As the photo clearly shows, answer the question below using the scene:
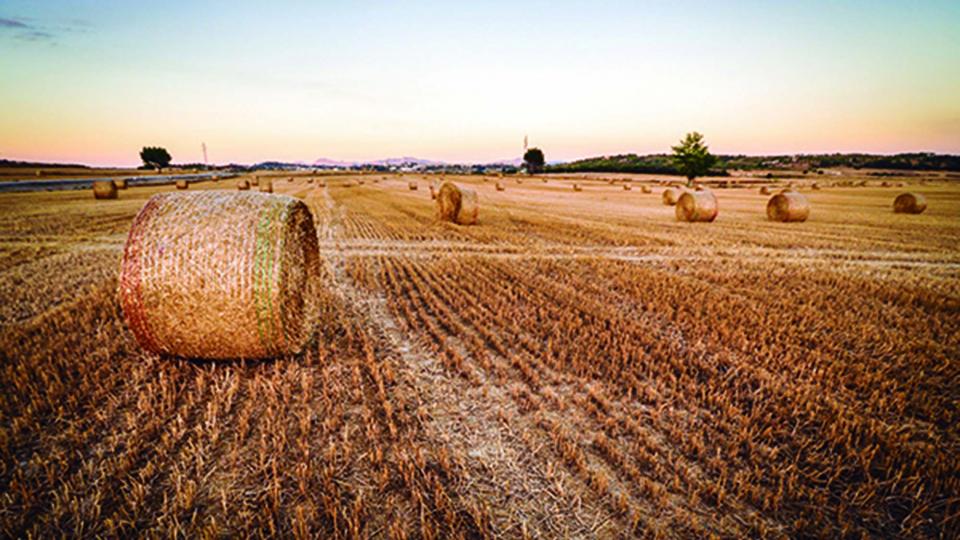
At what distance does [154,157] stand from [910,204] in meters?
143

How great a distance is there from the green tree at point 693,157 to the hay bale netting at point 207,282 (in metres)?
68.1

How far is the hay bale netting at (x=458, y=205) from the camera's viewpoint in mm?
17750

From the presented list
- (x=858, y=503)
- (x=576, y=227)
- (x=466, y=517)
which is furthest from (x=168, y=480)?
(x=576, y=227)

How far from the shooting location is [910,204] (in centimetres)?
2461

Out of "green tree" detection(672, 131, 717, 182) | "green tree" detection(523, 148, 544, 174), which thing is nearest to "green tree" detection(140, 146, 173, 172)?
"green tree" detection(523, 148, 544, 174)

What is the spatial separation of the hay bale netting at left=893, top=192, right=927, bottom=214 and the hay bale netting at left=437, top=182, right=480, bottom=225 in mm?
25947

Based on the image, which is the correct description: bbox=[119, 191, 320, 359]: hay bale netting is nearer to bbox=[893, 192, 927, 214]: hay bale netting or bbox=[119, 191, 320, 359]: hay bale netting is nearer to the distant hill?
bbox=[893, 192, 927, 214]: hay bale netting

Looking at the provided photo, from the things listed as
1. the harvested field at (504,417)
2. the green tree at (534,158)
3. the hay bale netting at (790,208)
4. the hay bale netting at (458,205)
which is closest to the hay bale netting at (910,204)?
the hay bale netting at (790,208)

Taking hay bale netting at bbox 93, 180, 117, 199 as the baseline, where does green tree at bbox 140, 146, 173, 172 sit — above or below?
above

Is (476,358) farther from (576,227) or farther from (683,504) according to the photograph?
(576,227)

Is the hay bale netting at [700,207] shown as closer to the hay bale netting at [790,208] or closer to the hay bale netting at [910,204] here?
the hay bale netting at [790,208]

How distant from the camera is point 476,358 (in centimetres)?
549

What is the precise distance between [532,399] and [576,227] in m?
14.1

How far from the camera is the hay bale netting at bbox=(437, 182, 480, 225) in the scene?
58.2 feet
